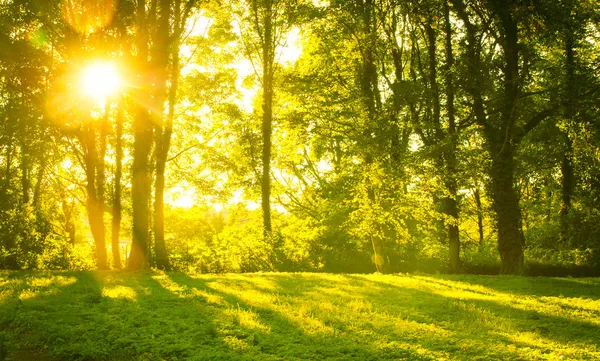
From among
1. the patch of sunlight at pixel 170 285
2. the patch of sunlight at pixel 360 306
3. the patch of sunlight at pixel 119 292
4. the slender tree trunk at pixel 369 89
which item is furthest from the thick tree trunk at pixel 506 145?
the patch of sunlight at pixel 119 292

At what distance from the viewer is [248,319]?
25.9ft

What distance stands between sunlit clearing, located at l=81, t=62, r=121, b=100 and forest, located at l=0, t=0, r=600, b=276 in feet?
0.32

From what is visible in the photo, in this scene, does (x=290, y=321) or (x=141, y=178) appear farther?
(x=141, y=178)

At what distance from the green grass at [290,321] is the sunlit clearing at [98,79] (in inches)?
463

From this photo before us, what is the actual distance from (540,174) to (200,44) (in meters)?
24.5

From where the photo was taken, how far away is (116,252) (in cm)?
2652

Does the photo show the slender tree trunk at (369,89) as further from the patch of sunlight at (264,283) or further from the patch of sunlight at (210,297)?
the patch of sunlight at (210,297)

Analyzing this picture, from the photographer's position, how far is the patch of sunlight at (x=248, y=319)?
24.0 ft

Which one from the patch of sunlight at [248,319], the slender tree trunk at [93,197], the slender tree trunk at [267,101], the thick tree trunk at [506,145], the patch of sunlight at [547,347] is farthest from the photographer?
the slender tree trunk at [267,101]

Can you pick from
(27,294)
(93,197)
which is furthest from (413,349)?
(93,197)

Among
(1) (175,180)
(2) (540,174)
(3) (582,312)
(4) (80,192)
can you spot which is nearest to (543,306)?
(3) (582,312)

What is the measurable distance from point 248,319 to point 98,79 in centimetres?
1904

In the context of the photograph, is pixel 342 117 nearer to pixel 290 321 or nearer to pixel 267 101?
pixel 267 101

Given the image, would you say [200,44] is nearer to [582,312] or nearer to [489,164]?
[489,164]
